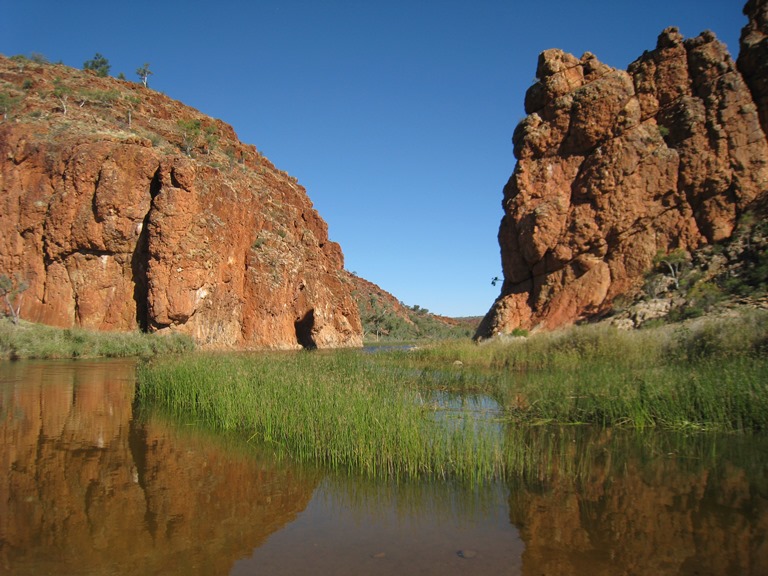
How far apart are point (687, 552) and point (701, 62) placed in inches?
1309

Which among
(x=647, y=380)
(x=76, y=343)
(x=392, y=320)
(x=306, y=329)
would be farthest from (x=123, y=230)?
(x=392, y=320)

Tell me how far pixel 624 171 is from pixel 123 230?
34560mm

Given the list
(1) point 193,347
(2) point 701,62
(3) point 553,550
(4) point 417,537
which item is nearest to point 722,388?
(3) point 553,550

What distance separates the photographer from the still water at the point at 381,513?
4.79 meters

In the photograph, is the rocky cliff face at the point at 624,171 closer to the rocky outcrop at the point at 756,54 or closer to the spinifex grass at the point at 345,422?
the rocky outcrop at the point at 756,54

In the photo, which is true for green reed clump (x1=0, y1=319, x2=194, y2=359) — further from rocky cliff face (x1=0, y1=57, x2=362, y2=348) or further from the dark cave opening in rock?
the dark cave opening in rock

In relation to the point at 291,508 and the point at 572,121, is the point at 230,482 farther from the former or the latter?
the point at 572,121

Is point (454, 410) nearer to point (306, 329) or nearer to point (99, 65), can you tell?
point (306, 329)

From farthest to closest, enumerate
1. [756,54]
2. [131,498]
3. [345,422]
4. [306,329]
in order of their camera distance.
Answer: [306,329] → [756,54] → [345,422] → [131,498]

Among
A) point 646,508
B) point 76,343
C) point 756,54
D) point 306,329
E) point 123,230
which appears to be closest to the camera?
point 646,508

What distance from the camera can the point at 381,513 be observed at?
6012mm

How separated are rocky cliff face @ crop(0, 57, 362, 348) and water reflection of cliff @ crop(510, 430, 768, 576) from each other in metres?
38.1

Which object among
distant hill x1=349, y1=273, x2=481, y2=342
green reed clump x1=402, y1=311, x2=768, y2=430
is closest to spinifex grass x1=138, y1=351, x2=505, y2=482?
green reed clump x1=402, y1=311, x2=768, y2=430

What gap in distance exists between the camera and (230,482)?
7.11m
